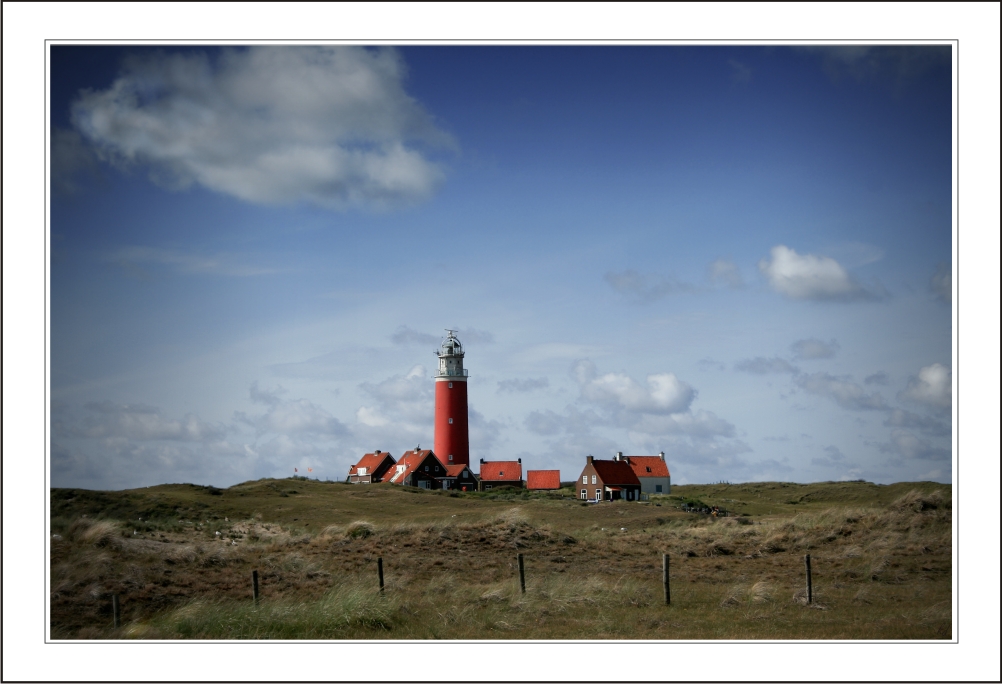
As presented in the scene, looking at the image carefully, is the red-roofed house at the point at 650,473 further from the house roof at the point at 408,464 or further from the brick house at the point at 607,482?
the house roof at the point at 408,464

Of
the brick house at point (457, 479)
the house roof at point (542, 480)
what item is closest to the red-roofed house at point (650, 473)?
the house roof at point (542, 480)

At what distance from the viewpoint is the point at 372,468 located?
63125 mm

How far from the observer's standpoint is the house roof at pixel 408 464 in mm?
56797

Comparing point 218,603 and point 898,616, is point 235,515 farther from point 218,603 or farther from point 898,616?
point 898,616

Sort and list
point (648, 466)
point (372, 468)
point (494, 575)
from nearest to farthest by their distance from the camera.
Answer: point (494, 575) < point (648, 466) < point (372, 468)

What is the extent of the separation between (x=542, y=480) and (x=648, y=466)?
25.9 feet

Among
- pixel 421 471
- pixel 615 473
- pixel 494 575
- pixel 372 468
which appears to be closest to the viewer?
pixel 494 575

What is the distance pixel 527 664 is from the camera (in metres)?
9.93

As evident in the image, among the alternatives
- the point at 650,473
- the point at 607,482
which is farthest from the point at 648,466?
the point at 607,482

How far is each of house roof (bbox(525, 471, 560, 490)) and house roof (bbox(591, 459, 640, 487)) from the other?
639 cm

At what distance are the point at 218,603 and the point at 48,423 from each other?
5693 millimetres

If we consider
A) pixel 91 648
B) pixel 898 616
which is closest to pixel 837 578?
pixel 898 616

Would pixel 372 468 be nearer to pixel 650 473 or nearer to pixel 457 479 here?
pixel 457 479

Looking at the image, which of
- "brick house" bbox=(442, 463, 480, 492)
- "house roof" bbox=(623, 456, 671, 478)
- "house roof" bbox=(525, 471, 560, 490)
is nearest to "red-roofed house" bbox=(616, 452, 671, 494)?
"house roof" bbox=(623, 456, 671, 478)
